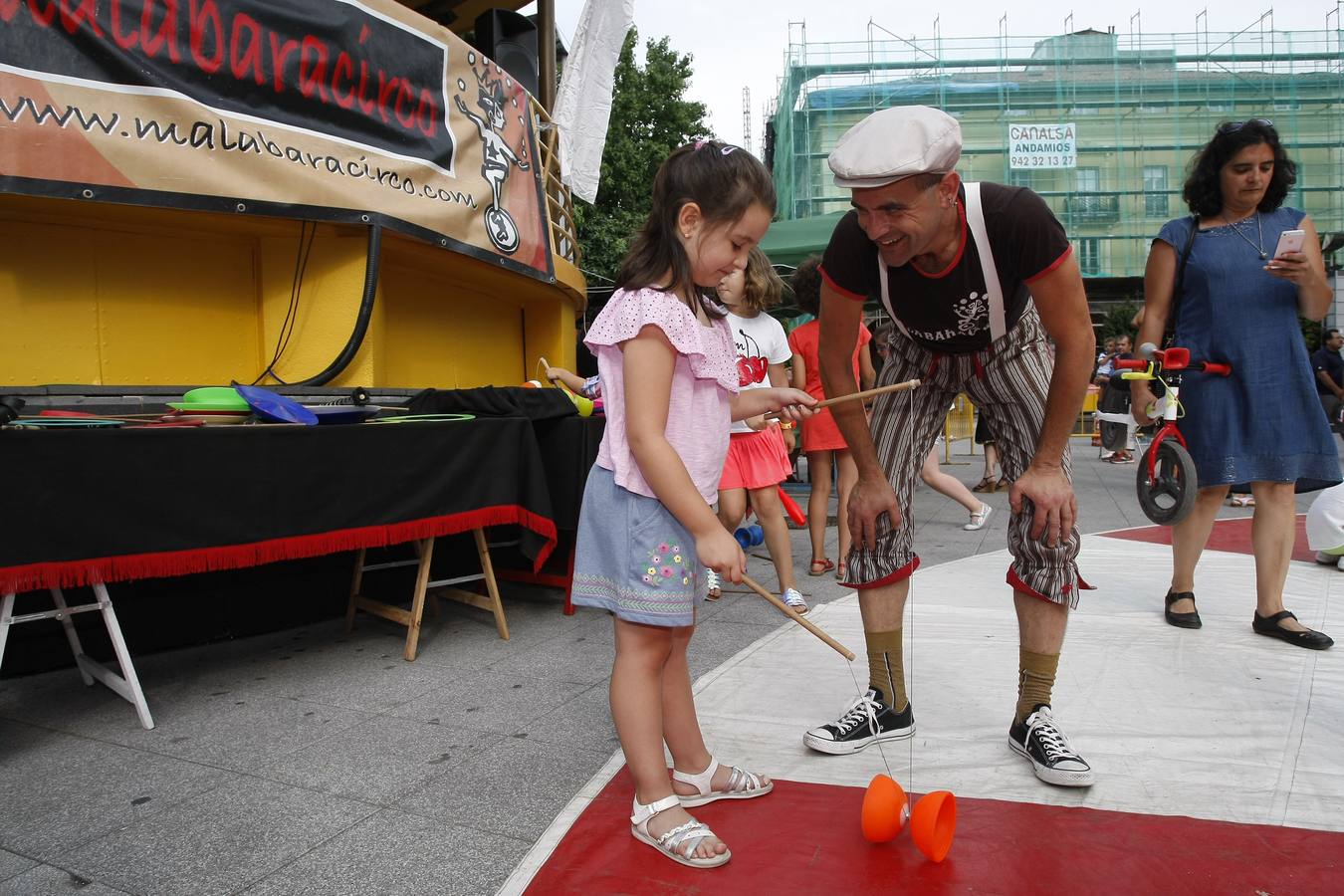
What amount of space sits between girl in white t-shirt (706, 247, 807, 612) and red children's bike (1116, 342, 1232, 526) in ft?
5.06

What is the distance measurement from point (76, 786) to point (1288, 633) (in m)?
3.97

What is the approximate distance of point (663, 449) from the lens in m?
1.79

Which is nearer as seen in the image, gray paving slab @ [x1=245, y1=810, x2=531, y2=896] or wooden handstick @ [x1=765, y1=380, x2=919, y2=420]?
gray paving slab @ [x1=245, y1=810, x2=531, y2=896]

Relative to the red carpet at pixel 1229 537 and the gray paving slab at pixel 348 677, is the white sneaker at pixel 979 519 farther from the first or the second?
the gray paving slab at pixel 348 677

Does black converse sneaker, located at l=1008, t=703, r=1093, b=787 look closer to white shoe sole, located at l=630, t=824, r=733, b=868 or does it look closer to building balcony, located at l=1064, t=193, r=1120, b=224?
white shoe sole, located at l=630, t=824, r=733, b=868

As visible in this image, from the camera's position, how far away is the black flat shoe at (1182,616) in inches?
137

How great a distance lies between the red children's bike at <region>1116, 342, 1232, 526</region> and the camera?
136 inches

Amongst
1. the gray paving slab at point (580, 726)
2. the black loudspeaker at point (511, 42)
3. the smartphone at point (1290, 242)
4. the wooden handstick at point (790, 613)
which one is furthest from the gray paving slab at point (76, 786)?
the black loudspeaker at point (511, 42)

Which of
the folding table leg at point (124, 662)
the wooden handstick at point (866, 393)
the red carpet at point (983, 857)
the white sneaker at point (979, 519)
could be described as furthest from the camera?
the white sneaker at point (979, 519)

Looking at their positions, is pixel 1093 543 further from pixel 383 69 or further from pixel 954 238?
pixel 383 69

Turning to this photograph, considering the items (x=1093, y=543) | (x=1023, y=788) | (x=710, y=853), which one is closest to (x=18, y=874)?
(x=710, y=853)

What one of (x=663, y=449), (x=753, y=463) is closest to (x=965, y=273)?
(x=663, y=449)

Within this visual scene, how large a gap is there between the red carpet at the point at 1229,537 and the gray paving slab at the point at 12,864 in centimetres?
556

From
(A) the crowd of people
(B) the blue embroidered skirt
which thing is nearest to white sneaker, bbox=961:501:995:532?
(A) the crowd of people
